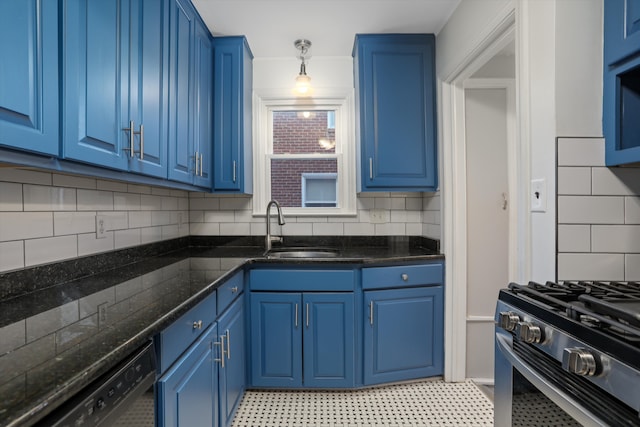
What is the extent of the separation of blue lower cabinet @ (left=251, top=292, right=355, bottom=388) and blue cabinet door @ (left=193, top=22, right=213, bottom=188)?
2.89ft

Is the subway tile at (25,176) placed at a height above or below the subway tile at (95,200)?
above

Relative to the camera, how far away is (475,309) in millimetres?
2262

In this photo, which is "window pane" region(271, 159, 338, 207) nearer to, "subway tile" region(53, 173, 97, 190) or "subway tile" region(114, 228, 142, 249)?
"subway tile" region(114, 228, 142, 249)

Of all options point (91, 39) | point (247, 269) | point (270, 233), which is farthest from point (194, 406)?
point (270, 233)

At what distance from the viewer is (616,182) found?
119 centimetres

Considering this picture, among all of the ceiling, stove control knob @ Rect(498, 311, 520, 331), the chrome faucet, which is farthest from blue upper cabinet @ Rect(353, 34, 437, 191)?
stove control knob @ Rect(498, 311, 520, 331)

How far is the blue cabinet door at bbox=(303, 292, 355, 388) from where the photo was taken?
203 cm

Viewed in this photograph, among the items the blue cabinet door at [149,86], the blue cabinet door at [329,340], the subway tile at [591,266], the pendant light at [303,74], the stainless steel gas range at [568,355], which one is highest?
the pendant light at [303,74]

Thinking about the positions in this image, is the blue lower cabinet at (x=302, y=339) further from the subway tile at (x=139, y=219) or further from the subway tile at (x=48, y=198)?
the subway tile at (x=48, y=198)

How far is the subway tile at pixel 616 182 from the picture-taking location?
3.88 feet

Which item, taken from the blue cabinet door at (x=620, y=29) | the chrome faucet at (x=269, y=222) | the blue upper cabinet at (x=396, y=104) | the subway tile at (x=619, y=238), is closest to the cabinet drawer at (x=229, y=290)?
the chrome faucet at (x=269, y=222)

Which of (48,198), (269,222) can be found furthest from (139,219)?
(269,222)

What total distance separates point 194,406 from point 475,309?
1.86m

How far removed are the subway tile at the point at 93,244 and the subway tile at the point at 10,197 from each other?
0.32 meters
